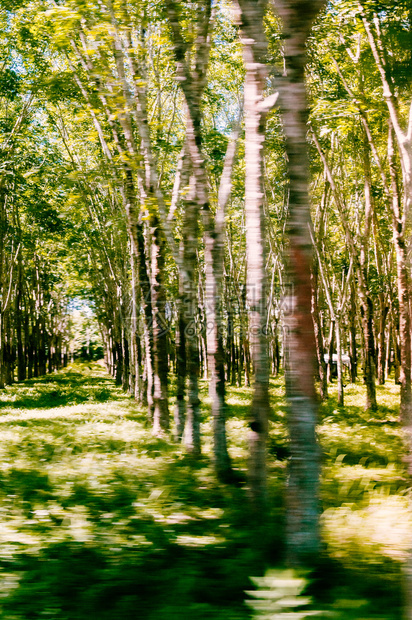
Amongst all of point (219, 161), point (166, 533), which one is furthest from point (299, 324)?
point (219, 161)

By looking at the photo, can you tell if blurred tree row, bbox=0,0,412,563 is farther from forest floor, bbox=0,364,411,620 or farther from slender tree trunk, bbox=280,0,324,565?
forest floor, bbox=0,364,411,620

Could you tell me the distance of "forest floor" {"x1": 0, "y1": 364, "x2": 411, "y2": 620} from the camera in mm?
4062

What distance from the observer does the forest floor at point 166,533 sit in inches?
160

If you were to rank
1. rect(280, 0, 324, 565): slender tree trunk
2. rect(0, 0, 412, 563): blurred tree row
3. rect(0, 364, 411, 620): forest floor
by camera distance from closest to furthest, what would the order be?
1. rect(0, 364, 411, 620): forest floor
2. rect(280, 0, 324, 565): slender tree trunk
3. rect(0, 0, 412, 563): blurred tree row

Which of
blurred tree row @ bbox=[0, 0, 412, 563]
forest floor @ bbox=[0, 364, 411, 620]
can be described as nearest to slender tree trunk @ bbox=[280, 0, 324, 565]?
blurred tree row @ bbox=[0, 0, 412, 563]

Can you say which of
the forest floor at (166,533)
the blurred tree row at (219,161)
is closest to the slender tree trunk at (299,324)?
the blurred tree row at (219,161)

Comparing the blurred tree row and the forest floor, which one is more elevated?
the blurred tree row

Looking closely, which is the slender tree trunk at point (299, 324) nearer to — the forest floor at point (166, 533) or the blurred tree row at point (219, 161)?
the blurred tree row at point (219, 161)

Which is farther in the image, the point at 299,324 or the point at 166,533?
the point at 166,533

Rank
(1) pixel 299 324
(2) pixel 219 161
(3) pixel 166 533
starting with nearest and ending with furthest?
(1) pixel 299 324 < (3) pixel 166 533 < (2) pixel 219 161

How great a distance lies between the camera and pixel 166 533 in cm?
546

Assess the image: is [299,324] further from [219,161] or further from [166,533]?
[219,161]

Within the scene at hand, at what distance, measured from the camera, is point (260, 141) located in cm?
634

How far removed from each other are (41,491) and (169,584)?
3.39m
